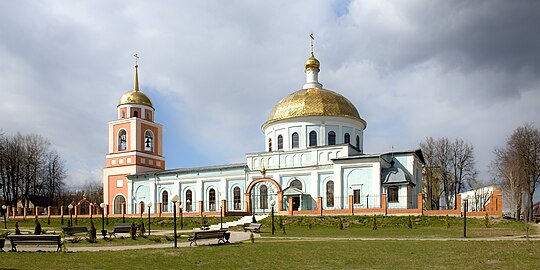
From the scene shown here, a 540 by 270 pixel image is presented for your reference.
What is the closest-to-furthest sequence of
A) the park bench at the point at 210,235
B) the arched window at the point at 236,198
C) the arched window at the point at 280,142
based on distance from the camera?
the park bench at the point at 210,235 < the arched window at the point at 236,198 < the arched window at the point at 280,142

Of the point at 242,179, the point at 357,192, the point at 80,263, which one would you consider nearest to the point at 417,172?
the point at 357,192

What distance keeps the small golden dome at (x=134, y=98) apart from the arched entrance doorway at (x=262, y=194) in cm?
1658

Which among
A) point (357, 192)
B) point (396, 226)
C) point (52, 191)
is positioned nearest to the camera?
point (396, 226)

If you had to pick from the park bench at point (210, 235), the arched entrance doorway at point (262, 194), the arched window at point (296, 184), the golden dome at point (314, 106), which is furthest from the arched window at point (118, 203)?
the park bench at point (210, 235)

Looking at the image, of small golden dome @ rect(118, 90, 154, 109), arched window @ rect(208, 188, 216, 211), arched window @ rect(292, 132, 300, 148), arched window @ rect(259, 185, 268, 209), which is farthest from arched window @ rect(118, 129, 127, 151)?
arched window @ rect(292, 132, 300, 148)

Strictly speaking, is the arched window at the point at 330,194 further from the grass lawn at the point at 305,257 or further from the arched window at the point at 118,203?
the grass lawn at the point at 305,257

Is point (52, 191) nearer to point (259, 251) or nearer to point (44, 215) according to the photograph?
point (44, 215)

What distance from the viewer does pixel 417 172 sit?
44.5 meters

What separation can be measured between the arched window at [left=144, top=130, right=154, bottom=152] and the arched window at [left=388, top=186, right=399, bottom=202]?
26.5m

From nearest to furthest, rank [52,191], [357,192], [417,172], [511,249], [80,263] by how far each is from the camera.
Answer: [80,263], [511,249], [357,192], [417,172], [52,191]

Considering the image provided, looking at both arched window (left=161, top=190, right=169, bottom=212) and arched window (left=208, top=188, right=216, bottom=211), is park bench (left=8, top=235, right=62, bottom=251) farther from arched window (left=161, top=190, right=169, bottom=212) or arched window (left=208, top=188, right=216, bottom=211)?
arched window (left=161, top=190, right=169, bottom=212)

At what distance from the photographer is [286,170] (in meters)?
44.2

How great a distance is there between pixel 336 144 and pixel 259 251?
91.3 feet

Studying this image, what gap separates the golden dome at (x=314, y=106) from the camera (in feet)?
148
